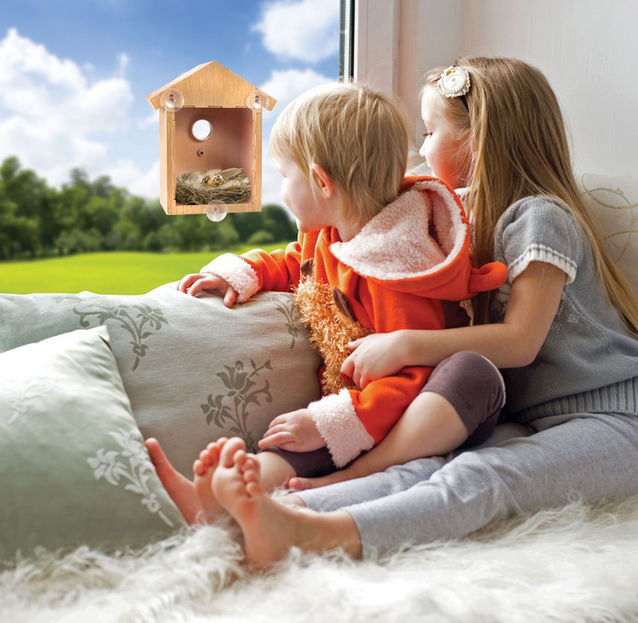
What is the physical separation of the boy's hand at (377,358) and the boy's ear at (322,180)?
0.25 metres

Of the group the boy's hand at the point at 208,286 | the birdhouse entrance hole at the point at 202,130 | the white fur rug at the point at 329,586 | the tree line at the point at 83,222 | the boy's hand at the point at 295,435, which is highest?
the birdhouse entrance hole at the point at 202,130

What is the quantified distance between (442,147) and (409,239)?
31 cm

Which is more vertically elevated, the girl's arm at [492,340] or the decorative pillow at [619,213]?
the decorative pillow at [619,213]

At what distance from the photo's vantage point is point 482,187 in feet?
4.17

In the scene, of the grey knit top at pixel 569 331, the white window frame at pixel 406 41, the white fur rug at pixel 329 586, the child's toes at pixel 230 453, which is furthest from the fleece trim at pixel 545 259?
the white window frame at pixel 406 41

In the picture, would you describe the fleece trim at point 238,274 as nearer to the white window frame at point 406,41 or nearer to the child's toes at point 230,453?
the child's toes at point 230,453

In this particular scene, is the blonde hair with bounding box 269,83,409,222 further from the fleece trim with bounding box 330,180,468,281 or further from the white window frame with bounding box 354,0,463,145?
the white window frame with bounding box 354,0,463,145

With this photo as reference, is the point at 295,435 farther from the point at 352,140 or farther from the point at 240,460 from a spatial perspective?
the point at 352,140

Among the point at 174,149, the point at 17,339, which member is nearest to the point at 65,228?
the point at 174,149

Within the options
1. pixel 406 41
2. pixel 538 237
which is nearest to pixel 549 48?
pixel 406 41

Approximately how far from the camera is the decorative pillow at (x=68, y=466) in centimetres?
78

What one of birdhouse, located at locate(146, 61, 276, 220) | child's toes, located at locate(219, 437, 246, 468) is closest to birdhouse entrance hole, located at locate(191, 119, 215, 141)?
birdhouse, located at locate(146, 61, 276, 220)

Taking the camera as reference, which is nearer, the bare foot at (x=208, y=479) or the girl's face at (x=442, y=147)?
the bare foot at (x=208, y=479)

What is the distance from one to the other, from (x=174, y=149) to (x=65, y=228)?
0.35 meters
